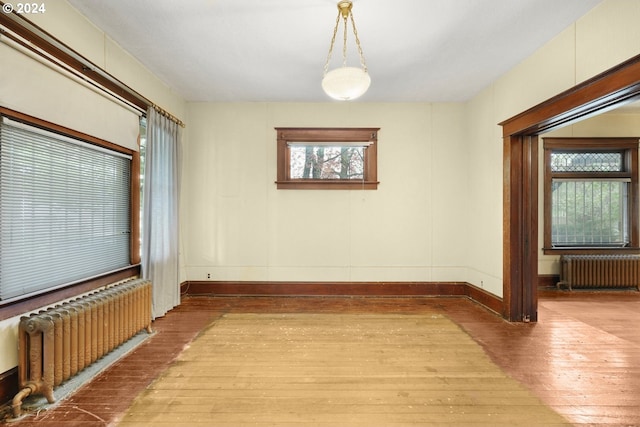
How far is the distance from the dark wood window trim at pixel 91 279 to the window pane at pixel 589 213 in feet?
21.9

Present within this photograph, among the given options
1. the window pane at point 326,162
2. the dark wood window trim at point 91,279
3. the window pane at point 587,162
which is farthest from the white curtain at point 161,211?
the window pane at point 587,162

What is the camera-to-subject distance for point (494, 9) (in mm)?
2443

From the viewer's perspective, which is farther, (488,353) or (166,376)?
(488,353)

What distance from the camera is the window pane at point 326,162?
4.63 metres

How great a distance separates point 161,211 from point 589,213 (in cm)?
717

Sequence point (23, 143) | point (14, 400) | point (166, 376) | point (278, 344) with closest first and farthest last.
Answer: point (14, 400)
point (23, 143)
point (166, 376)
point (278, 344)

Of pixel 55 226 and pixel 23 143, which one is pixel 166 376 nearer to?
pixel 55 226

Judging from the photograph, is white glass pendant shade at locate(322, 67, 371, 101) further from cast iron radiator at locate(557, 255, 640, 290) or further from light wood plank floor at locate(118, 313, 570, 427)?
cast iron radiator at locate(557, 255, 640, 290)

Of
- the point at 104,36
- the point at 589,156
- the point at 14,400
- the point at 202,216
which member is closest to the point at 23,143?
the point at 104,36

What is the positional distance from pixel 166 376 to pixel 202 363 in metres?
0.29

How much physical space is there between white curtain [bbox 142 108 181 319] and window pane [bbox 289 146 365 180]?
1.74 m

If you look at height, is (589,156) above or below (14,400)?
above

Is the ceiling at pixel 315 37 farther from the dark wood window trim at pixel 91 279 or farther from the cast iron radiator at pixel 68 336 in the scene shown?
the cast iron radiator at pixel 68 336

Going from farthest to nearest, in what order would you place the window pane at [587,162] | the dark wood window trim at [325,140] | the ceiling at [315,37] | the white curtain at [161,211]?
the window pane at [587,162] → the dark wood window trim at [325,140] → the white curtain at [161,211] → the ceiling at [315,37]
